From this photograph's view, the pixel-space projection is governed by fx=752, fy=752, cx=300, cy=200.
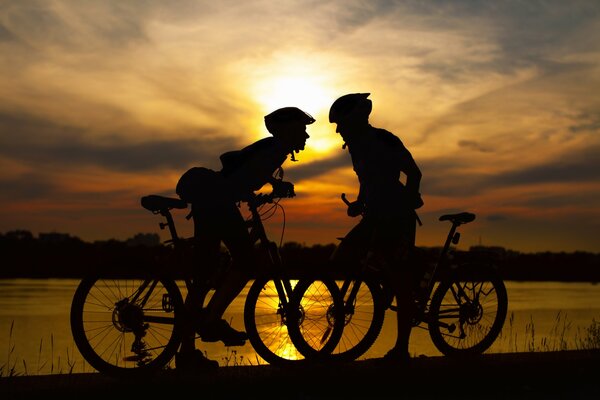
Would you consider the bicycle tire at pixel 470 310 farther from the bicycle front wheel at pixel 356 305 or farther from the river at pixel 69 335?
the river at pixel 69 335

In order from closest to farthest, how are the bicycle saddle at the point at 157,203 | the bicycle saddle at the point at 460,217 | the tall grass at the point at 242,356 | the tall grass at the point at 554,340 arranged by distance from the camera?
1. the bicycle saddle at the point at 157,203
2. the bicycle saddle at the point at 460,217
3. the tall grass at the point at 242,356
4. the tall grass at the point at 554,340

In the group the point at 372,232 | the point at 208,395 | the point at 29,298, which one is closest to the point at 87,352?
the point at 208,395

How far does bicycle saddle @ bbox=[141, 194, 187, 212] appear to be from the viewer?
6.00 metres

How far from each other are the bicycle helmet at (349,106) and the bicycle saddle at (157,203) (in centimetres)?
171

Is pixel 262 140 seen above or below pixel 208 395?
above

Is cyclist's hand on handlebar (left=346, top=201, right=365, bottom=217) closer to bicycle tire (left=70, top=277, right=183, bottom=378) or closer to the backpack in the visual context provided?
the backpack

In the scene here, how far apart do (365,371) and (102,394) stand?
2.08 meters

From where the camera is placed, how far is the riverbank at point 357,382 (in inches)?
215

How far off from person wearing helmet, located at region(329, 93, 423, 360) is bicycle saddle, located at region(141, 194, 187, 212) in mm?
1597

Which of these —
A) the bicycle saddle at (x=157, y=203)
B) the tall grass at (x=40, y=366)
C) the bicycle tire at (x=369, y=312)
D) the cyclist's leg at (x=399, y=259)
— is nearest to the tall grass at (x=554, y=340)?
the cyclist's leg at (x=399, y=259)

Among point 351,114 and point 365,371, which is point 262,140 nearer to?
point 351,114

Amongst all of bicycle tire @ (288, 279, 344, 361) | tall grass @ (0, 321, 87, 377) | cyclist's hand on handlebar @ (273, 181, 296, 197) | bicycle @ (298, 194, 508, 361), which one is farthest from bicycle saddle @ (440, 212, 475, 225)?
tall grass @ (0, 321, 87, 377)

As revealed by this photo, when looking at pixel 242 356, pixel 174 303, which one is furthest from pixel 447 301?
pixel 174 303

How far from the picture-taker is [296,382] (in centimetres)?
582
